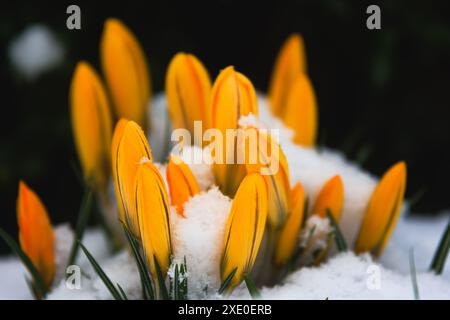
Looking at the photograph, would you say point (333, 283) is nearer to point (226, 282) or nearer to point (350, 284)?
point (350, 284)

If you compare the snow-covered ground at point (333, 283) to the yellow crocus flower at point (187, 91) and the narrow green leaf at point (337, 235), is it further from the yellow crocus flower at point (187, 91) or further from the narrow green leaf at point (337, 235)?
the yellow crocus flower at point (187, 91)

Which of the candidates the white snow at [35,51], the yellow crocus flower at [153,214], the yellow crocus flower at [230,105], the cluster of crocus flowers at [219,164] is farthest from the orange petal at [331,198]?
the white snow at [35,51]

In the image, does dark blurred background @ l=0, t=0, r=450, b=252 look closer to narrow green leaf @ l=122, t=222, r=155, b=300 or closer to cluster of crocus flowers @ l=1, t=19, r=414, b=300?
cluster of crocus flowers @ l=1, t=19, r=414, b=300

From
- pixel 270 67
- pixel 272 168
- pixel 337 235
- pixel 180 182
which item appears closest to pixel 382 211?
pixel 337 235

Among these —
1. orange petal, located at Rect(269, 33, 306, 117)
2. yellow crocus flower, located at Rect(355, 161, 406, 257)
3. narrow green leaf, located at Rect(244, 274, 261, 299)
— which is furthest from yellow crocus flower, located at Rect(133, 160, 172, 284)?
orange petal, located at Rect(269, 33, 306, 117)

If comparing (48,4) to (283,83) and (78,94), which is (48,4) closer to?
(78,94)
